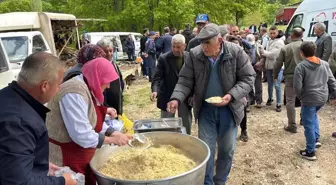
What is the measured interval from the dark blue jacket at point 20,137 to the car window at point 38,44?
8624mm

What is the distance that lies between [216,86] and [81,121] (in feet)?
5.56

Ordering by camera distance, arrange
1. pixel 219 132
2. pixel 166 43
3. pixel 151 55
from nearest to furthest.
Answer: pixel 219 132 < pixel 166 43 < pixel 151 55

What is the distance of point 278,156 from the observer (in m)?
5.10

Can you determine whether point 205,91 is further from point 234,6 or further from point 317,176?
point 234,6

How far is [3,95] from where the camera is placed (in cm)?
163

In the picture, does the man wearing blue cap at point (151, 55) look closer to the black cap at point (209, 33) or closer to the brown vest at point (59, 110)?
the black cap at point (209, 33)

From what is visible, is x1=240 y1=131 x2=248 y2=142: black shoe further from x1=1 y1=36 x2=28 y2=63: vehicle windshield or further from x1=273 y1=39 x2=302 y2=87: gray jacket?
x1=1 y1=36 x2=28 y2=63: vehicle windshield

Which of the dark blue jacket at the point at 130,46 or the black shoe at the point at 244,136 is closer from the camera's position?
the black shoe at the point at 244,136

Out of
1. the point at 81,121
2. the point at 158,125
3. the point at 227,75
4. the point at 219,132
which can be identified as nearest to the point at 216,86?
the point at 227,75

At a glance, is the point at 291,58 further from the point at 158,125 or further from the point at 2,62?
the point at 2,62

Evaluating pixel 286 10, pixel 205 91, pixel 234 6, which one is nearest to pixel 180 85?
pixel 205 91

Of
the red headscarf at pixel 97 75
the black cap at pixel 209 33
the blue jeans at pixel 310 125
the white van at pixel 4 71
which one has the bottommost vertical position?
the blue jeans at pixel 310 125

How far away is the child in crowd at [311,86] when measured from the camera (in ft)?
15.7

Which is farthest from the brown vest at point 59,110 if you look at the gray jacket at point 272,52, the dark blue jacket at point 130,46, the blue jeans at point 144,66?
the dark blue jacket at point 130,46
